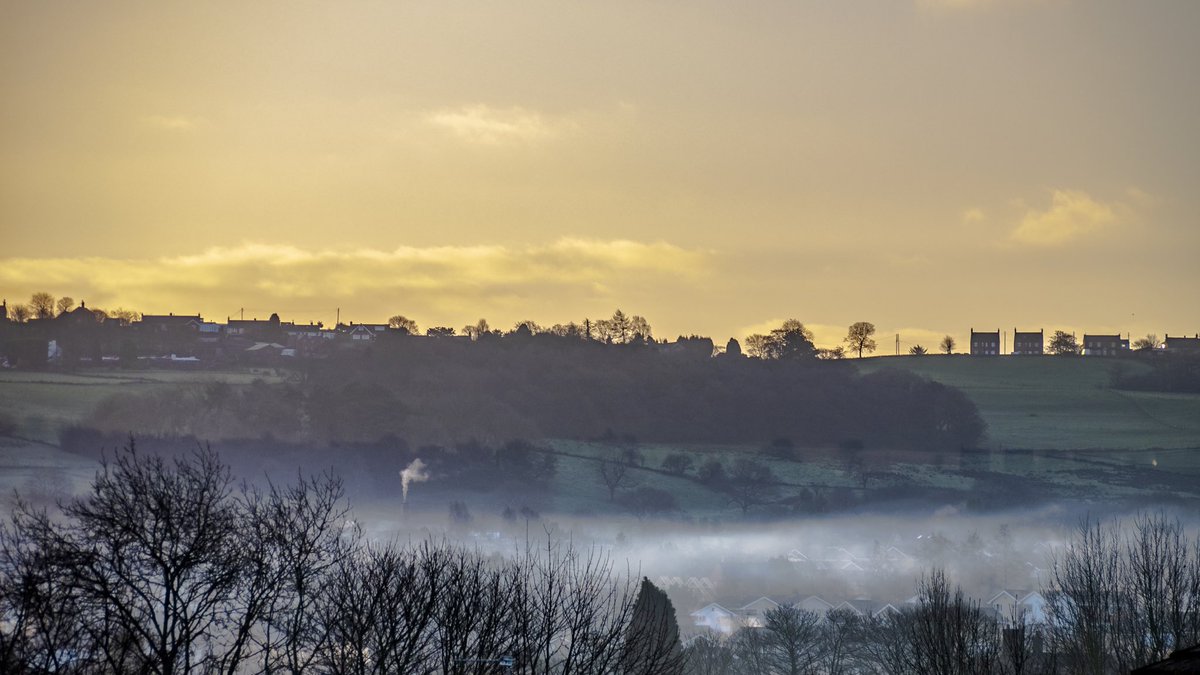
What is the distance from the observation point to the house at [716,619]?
497ft

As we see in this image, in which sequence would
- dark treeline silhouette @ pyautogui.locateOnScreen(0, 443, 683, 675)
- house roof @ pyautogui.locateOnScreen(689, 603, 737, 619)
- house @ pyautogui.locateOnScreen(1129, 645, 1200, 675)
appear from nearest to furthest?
house @ pyautogui.locateOnScreen(1129, 645, 1200, 675) → dark treeline silhouette @ pyautogui.locateOnScreen(0, 443, 683, 675) → house roof @ pyautogui.locateOnScreen(689, 603, 737, 619)

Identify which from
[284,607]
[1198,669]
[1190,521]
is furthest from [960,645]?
[1190,521]

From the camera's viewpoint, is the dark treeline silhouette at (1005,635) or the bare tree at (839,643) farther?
the bare tree at (839,643)

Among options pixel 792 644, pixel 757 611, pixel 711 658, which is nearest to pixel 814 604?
pixel 757 611

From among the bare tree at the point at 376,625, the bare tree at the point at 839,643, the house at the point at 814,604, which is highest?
the bare tree at the point at 376,625

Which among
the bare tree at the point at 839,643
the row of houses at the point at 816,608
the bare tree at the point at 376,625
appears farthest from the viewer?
the row of houses at the point at 816,608

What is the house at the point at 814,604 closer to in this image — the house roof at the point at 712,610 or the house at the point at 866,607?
the house at the point at 866,607

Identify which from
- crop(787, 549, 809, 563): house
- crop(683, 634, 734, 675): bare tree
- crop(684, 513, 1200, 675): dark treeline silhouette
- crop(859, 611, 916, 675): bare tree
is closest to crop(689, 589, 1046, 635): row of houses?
crop(684, 513, 1200, 675): dark treeline silhouette

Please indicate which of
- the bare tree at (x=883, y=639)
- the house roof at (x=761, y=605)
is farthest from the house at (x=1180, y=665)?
the house roof at (x=761, y=605)

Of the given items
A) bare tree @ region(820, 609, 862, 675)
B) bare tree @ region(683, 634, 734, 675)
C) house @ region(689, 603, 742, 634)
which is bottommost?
house @ region(689, 603, 742, 634)

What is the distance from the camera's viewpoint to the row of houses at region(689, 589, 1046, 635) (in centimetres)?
15125

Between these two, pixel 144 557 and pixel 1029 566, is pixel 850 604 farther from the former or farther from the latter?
pixel 144 557

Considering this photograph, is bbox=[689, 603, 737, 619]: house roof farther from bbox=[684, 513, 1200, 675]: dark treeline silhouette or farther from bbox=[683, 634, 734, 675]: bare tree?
bbox=[683, 634, 734, 675]: bare tree

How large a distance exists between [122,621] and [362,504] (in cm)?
14411
